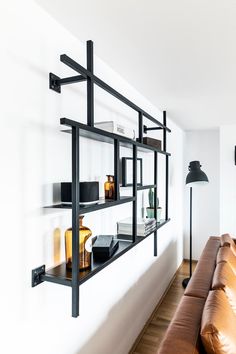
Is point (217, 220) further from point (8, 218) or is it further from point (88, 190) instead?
point (8, 218)

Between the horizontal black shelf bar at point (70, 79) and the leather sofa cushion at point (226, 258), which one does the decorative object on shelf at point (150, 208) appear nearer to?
the leather sofa cushion at point (226, 258)

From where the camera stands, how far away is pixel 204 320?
130 cm

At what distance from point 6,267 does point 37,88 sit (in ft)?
2.67

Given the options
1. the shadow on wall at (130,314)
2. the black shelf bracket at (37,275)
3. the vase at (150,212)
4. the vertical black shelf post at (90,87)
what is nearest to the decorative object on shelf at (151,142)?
the vase at (150,212)

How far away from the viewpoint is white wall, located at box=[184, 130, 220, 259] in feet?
15.2

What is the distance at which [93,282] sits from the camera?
168cm

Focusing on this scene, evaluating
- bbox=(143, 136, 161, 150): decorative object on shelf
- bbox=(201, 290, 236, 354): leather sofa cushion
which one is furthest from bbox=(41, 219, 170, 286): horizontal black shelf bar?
bbox=(143, 136, 161, 150): decorative object on shelf

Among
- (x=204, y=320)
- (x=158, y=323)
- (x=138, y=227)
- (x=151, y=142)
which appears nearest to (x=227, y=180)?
(x=151, y=142)

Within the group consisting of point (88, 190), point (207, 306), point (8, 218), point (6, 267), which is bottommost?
point (207, 306)

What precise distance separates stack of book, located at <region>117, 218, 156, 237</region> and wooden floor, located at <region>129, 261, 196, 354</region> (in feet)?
3.52

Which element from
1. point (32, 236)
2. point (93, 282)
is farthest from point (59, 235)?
point (93, 282)

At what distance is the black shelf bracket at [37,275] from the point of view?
46.6 inches

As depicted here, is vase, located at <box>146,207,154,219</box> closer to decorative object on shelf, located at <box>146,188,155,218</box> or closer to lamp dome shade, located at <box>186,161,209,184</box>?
decorative object on shelf, located at <box>146,188,155,218</box>

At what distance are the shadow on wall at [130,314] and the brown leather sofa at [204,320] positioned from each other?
22.5 inches
